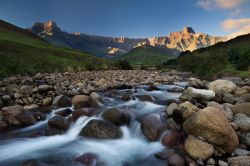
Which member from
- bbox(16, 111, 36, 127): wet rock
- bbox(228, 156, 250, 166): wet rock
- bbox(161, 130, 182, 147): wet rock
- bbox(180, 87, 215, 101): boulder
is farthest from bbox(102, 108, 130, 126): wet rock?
bbox(228, 156, 250, 166): wet rock

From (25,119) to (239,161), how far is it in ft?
28.0

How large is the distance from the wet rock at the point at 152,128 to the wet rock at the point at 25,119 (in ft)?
16.4

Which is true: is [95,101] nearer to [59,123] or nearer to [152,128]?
[59,123]

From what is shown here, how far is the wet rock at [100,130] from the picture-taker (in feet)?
29.7

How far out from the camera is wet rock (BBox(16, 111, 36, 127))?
33.6 feet

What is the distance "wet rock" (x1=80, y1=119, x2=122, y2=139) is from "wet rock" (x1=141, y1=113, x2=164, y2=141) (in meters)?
1.06

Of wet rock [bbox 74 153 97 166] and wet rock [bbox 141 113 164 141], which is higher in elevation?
wet rock [bbox 141 113 164 141]

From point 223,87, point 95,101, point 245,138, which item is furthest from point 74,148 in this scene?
point 223,87

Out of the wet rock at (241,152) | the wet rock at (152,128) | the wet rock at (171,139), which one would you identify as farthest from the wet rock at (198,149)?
the wet rock at (152,128)

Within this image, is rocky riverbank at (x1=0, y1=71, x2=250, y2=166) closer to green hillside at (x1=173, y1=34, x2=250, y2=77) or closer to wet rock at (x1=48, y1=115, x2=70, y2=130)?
wet rock at (x1=48, y1=115, x2=70, y2=130)

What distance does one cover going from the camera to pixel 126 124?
34.0ft

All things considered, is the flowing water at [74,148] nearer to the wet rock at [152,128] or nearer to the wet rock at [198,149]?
the wet rock at [152,128]

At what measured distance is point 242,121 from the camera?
8.64 metres

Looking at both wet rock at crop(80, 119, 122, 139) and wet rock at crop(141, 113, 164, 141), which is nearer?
wet rock at crop(141, 113, 164, 141)
